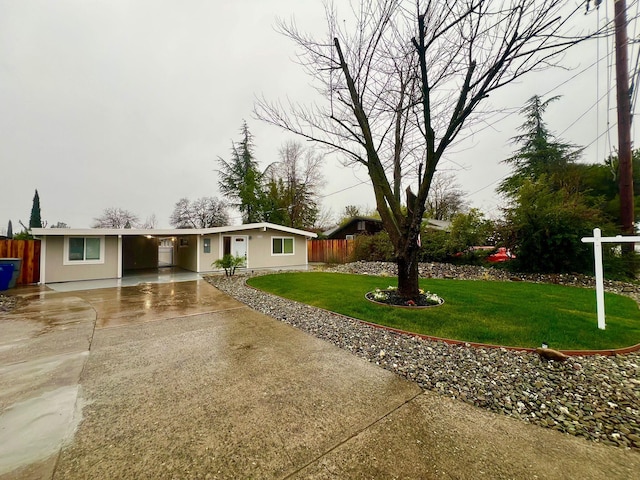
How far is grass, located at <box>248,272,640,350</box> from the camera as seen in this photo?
3516mm

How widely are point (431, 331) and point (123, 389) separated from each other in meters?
4.05

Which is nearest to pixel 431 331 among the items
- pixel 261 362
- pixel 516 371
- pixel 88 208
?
pixel 516 371

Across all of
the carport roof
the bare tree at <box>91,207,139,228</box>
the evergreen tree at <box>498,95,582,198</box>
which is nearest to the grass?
the carport roof

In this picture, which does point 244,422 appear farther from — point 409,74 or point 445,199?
point 445,199

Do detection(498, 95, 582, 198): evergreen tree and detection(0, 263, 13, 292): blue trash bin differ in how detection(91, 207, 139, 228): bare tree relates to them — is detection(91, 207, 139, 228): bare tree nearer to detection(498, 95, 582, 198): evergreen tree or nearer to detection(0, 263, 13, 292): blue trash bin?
detection(0, 263, 13, 292): blue trash bin

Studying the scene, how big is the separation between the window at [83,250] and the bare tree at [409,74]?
9718 mm

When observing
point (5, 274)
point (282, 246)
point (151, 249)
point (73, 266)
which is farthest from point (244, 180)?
point (5, 274)

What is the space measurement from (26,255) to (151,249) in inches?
263

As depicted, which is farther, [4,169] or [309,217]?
[309,217]

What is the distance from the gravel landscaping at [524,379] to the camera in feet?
6.45

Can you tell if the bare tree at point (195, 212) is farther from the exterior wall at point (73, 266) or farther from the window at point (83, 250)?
the window at point (83, 250)

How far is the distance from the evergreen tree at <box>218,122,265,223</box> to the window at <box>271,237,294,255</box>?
7354 mm

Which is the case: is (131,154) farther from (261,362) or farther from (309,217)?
(261,362)

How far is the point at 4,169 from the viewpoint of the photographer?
15523 millimetres
